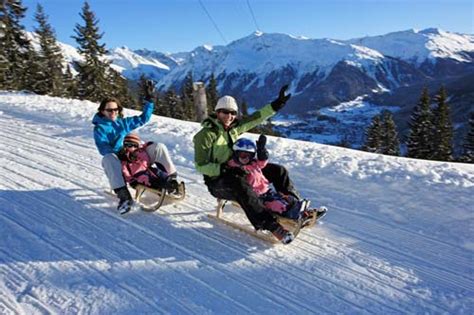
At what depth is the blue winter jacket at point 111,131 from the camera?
607 cm

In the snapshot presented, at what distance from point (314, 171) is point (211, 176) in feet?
9.70

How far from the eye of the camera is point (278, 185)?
5469 millimetres

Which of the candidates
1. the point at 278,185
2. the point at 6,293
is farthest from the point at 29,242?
the point at 278,185

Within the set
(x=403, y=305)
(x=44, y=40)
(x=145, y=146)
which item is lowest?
(x=403, y=305)

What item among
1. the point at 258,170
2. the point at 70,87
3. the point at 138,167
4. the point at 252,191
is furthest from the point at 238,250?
the point at 70,87

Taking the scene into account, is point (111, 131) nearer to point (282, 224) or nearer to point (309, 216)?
point (282, 224)

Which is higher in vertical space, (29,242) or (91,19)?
(91,19)

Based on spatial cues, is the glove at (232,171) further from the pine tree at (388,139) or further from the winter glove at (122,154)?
the pine tree at (388,139)

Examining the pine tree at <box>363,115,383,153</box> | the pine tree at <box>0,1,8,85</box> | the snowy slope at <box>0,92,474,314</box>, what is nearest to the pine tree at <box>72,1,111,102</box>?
the pine tree at <box>0,1,8,85</box>

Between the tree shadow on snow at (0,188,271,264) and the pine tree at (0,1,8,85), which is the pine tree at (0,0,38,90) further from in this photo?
the tree shadow on snow at (0,188,271,264)

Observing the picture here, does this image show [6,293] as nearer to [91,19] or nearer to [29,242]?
[29,242]

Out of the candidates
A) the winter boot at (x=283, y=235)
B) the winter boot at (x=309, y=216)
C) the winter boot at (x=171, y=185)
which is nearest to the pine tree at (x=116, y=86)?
the winter boot at (x=171, y=185)

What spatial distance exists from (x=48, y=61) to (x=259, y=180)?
37.2 metres

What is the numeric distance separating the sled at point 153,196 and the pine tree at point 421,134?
95.1 feet
